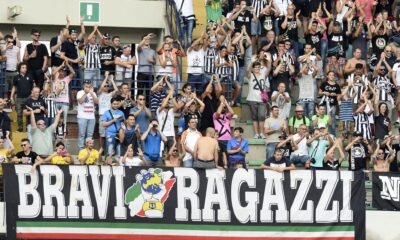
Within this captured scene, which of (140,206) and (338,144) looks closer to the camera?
(140,206)

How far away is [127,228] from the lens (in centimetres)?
2791

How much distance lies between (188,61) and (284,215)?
5576 millimetres

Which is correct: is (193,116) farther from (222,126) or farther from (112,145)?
(112,145)

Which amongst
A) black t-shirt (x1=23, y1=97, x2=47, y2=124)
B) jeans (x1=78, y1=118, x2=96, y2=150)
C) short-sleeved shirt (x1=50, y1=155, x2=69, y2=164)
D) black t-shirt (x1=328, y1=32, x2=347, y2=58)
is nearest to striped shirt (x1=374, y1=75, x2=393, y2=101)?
black t-shirt (x1=328, y1=32, x2=347, y2=58)

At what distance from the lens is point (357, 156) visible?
3128 cm

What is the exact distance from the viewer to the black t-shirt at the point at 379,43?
34.8 metres

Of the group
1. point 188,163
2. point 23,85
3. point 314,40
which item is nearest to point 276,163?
point 188,163

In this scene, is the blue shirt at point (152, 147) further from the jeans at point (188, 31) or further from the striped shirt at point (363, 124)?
the striped shirt at point (363, 124)

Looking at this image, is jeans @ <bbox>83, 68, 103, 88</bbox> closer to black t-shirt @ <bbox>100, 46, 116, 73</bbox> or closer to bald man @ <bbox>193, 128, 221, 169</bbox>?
black t-shirt @ <bbox>100, 46, 116, 73</bbox>

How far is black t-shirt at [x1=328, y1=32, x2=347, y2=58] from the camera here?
3450 centimetres

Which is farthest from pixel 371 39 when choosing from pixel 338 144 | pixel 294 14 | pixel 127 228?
pixel 127 228

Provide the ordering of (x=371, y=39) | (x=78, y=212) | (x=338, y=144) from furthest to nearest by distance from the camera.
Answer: (x=371, y=39), (x=338, y=144), (x=78, y=212)

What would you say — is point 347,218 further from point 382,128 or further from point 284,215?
point 382,128

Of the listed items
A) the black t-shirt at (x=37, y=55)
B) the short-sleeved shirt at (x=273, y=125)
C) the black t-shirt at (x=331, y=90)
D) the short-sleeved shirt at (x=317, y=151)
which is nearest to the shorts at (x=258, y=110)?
the short-sleeved shirt at (x=273, y=125)
